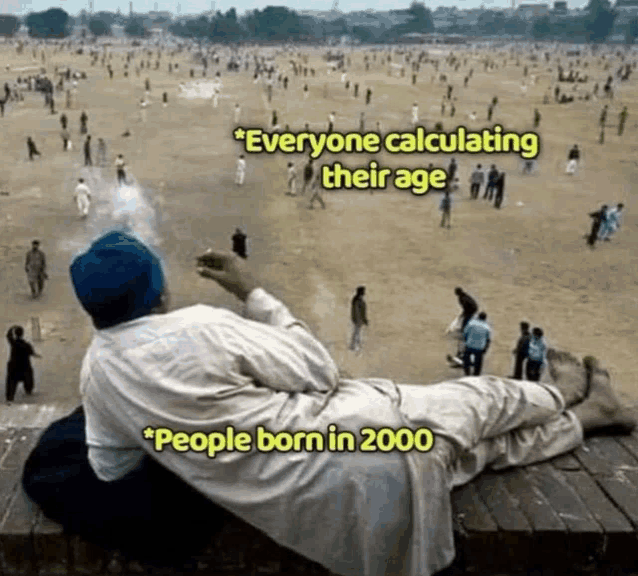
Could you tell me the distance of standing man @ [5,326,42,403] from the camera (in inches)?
347

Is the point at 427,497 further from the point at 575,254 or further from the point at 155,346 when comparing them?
the point at 575,254

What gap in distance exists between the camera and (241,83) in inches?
2098

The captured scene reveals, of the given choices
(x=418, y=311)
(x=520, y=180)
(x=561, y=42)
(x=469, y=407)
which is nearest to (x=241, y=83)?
(x=520, y=180)

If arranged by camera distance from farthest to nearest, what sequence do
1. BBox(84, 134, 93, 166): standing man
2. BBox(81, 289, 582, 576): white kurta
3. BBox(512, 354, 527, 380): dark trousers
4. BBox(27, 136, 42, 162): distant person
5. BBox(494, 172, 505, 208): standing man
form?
BBox(27, 136, 42, 162): distant person < BBox(84, 134, 93, 166): standing man < BBox(494, 172, 505, 208): standing man < BBox(512, 354, 527, 380): dark trousers < BBox(81, 289, 582, 576): white kurta

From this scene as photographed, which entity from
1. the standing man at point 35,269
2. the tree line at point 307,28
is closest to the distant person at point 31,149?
the standing man at point 35,269

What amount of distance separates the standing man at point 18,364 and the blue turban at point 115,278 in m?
7.36

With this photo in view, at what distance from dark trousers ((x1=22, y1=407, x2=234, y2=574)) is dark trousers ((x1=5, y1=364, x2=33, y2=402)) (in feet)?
24.4

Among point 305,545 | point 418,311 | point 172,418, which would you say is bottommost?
point 418,311

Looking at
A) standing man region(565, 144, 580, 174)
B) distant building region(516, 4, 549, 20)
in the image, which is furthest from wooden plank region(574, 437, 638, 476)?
distant building region(516, 4, 549, 20)

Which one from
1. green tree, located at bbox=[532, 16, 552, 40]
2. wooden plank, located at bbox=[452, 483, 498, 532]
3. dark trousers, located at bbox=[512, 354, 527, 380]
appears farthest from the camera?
green tree, located at bbox=[532, 16, 552, 40]

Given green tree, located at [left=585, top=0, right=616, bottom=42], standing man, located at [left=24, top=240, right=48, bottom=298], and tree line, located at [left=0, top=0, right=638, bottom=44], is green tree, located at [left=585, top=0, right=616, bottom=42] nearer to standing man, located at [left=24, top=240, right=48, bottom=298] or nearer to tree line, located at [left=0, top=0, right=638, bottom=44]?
tree line, located at [left=0, top=0, right=638, bottom=44]

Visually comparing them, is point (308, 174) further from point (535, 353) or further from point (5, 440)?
point (5, 440)

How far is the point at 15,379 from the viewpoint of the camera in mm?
9039

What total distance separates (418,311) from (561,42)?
435 feet
